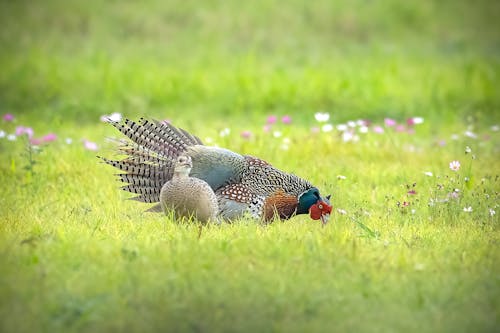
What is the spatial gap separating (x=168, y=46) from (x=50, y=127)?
453cm

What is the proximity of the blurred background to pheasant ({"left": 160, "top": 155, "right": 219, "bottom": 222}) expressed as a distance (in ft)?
14.7

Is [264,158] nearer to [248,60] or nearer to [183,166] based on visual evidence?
[183,166]

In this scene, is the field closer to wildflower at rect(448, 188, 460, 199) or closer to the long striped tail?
wildflower at rect(448, 188, 460, 199)

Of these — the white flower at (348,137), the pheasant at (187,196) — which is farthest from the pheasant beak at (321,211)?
the white flower at (348,137)

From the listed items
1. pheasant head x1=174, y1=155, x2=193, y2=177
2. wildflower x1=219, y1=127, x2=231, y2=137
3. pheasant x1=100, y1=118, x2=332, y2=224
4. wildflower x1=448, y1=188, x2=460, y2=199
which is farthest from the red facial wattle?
wildflower x1=219, y1=127, x2=231, y2=137

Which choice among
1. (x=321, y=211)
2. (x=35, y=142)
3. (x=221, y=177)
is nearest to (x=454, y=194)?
(x=321, y=211)

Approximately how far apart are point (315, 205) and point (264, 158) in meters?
2.35

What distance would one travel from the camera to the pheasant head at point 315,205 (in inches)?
237

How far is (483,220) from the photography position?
6.19 meters

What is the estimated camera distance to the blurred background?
456 inches

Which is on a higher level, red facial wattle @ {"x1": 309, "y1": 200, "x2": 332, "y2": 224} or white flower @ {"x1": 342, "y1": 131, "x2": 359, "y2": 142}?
white flower @ {"x1": 342, "y1": 131, "x2": 359, "y2": 142}

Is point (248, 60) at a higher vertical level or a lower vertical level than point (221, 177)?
higher

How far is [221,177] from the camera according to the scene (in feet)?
20.2

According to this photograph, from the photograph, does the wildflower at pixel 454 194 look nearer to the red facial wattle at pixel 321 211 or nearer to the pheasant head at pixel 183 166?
the red facial wattle at pixel 321 211
